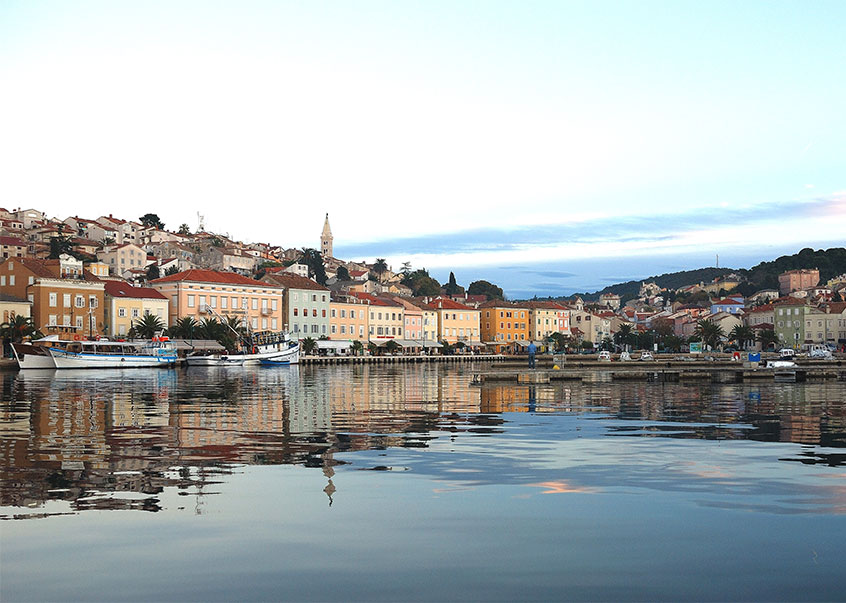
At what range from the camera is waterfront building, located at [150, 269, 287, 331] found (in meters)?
98.8

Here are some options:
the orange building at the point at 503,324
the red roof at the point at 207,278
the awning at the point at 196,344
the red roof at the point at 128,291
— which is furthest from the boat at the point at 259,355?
the orange building at the point at 503,324

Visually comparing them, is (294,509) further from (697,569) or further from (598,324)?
(598,324)

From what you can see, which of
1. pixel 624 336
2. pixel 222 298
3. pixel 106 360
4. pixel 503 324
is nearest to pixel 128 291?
pixel 222 298

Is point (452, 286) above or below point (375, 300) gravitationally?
above

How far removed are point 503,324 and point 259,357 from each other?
6294cm

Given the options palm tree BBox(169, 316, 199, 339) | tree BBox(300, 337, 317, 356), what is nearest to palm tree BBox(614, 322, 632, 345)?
tree BBox(300, 337, 317, 356)

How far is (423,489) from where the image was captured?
33.3 ft

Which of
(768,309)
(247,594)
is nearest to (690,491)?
(247,594)

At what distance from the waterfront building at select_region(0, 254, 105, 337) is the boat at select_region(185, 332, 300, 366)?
1187 cm

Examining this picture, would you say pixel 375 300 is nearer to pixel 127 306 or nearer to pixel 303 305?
pixel 303 305

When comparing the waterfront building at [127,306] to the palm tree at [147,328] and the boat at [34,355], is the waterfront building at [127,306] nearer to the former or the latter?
the palm tree at [147,328]

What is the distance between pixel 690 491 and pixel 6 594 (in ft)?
23.7

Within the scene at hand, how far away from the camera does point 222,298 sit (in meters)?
102

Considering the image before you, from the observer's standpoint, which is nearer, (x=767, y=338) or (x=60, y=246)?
(x=60, y=246)
